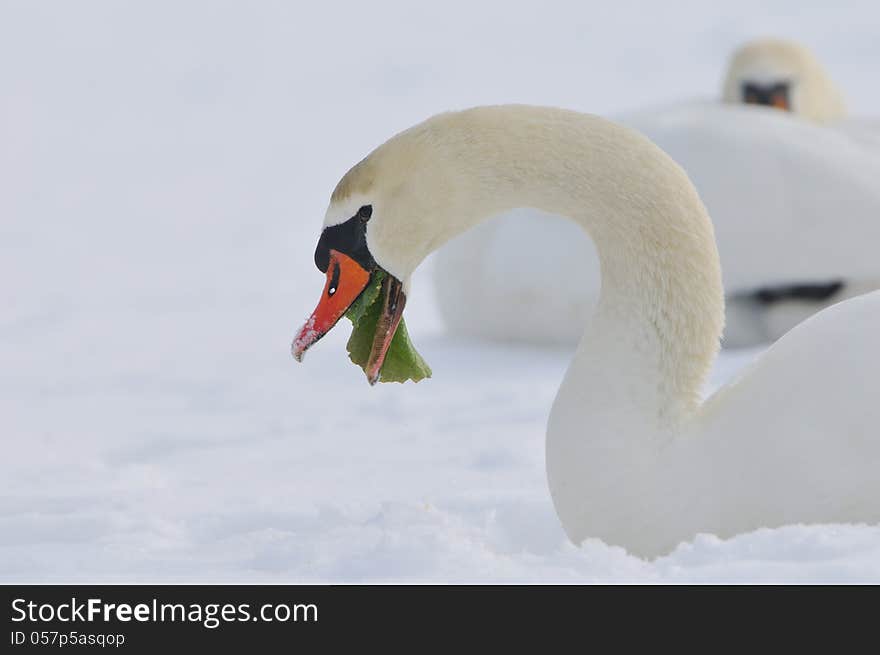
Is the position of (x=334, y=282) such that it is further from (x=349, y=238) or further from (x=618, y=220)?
(x=618, y=220)

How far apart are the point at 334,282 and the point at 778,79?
665 cm

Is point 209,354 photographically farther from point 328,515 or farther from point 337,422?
point 328,515

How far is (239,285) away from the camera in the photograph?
32.1 feet

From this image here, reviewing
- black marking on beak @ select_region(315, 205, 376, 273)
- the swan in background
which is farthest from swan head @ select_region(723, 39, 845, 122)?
black marking on beak @ select_region(315, 205, 376, 273)

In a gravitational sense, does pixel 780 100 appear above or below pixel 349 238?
above

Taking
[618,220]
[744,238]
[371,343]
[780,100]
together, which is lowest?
[371,343]

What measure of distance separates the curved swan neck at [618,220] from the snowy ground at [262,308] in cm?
38

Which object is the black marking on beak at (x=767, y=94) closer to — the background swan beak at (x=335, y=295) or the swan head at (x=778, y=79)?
the swan head at (x=778, y=79)

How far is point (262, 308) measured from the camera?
9070mm

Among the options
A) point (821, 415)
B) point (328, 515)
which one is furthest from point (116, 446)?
point (821, 415)

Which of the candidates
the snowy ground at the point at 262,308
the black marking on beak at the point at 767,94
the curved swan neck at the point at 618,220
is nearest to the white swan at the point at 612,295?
the curved swan neck at the point at 618,220

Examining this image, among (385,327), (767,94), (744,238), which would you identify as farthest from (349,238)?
(767,94)

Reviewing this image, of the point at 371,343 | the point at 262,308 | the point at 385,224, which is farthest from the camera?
the point at 262,308
